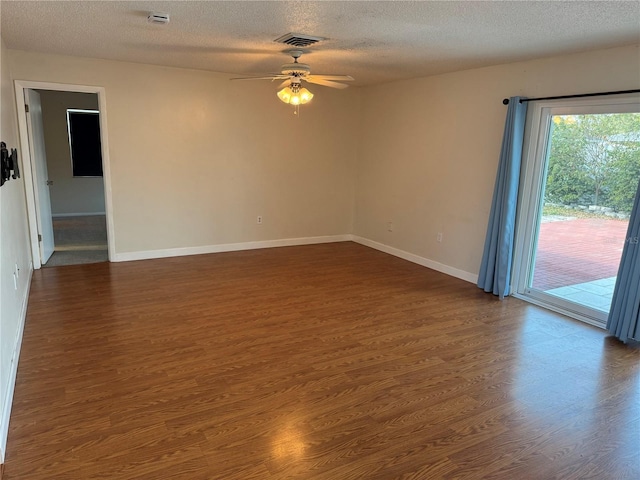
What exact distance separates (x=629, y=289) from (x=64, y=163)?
9.20 meters

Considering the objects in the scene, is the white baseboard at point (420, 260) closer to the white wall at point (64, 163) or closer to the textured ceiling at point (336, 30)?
the textured ceiling at point (336, 30)

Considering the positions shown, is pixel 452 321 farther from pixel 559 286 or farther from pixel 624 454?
pixel 624 454

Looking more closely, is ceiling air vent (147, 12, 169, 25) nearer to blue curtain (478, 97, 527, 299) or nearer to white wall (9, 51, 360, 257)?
white wall (9, 51, 360, 257)

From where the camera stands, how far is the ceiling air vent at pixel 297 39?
11.6 ft

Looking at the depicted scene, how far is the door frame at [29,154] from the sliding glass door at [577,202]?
185 inches

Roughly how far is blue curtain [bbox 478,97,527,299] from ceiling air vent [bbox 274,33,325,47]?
6.70 ft

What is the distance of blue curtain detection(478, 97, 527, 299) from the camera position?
14.2 feet

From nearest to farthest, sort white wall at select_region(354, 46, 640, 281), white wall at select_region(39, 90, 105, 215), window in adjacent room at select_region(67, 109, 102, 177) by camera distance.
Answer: white wall at select_region(354, 46, 640, 281) < white wall at select_region(39, 90, 105, 215) < window in adjacent room at select_region(67, 109, 102, 177)

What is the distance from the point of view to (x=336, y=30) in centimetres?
338

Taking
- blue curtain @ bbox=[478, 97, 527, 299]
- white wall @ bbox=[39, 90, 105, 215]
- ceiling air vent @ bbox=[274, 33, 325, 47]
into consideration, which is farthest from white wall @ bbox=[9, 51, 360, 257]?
white wall @ bbox=[39, 90, 105, 215]

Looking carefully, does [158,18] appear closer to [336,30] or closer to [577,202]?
[336,30]

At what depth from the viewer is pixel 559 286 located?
173 inches

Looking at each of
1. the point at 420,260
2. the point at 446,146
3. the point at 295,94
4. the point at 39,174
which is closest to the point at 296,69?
the point at 295,94

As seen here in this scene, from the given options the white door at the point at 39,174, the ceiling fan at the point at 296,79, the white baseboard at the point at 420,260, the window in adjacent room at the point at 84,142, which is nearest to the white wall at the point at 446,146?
the white baseboard at the point at 420,260
